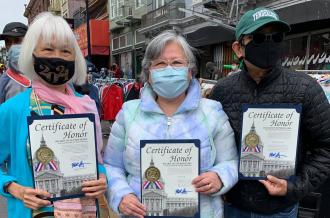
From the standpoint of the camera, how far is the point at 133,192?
1770 millimetres

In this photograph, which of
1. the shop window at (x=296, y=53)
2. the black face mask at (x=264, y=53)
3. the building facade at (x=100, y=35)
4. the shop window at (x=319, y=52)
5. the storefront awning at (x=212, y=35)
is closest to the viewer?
the black face mask at (x=264, y=53)

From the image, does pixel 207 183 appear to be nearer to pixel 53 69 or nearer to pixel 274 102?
pixel 274 102

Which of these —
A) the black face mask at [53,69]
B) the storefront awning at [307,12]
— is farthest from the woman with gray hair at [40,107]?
the storefront awning at [307,12]

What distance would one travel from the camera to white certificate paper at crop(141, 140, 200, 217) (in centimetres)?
164

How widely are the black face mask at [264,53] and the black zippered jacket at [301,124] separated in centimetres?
6

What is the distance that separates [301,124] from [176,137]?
66 centimetres

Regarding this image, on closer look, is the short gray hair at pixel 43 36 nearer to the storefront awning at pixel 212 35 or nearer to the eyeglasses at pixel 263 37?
the eyeglasses at pixel 263 37

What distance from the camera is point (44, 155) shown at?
1.55 m

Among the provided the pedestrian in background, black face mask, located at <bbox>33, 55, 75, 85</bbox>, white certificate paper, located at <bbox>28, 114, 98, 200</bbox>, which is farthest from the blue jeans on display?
the pedestrian in background

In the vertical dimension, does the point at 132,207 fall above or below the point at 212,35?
below

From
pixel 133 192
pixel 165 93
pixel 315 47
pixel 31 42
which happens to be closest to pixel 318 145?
pixel 165 93

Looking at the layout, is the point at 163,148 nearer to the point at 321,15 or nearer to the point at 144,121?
the point at 144,121

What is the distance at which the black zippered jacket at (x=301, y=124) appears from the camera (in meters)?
1.84

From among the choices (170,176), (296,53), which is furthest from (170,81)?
(296,53)
